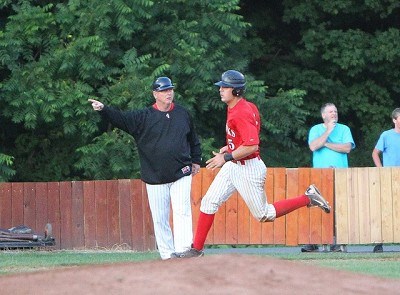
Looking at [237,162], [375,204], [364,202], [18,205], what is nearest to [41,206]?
[18,205]

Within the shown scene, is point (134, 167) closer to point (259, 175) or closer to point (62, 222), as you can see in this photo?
point (62, 222)

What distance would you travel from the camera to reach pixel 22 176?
25.3m

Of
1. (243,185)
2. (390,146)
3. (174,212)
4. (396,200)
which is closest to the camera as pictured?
(243,185)

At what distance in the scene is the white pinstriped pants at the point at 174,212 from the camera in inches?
551

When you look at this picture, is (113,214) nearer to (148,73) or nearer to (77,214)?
(77,214)

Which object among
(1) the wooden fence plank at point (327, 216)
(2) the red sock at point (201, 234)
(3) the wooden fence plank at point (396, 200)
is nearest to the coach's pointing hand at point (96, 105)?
(2) the red sock at point (201, 234)

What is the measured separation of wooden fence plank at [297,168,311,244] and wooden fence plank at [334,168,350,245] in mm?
456

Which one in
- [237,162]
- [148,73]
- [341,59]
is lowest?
[237,162]

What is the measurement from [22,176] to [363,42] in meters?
8.59

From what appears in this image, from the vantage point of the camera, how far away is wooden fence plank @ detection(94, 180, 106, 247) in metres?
20.9

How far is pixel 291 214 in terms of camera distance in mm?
19562

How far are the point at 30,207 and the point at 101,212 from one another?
1.33 meters

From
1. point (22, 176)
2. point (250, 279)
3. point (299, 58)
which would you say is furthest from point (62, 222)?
point (250, 279)

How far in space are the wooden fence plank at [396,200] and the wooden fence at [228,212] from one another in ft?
0.05
